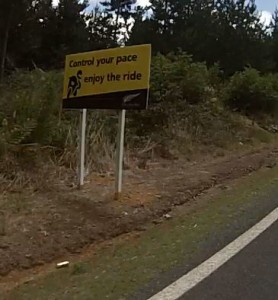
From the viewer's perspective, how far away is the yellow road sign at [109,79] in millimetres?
8289

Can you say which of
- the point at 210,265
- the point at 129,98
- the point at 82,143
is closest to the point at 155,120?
the point at 82,143

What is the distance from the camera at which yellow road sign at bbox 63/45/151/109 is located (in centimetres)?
829

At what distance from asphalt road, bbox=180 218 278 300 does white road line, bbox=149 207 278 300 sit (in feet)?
0.19

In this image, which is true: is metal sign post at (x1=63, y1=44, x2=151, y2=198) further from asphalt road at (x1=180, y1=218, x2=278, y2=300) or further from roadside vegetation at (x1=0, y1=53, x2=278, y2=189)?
asphalt road at (x1=180, y1=218, x2=278, y2=300)

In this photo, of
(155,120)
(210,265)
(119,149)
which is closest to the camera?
(210,265)

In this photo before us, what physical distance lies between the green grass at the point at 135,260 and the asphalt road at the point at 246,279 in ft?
1.52

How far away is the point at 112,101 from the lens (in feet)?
27.7

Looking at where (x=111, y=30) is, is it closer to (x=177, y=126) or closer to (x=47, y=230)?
(x=177, y=126)

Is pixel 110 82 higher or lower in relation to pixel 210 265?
higher

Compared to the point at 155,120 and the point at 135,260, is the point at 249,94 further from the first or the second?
the point at 135,260

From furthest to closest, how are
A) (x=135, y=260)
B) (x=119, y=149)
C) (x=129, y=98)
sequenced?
(x=119, y=149) → (x=129, y=98) → (x=135, y=260)

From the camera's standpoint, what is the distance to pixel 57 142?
33.8ft

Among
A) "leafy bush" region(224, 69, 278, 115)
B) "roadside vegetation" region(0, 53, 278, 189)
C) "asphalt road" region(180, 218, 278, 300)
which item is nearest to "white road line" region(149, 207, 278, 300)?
"asphalt road" region(180, 218, 278, 300)

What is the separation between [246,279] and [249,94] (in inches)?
734
